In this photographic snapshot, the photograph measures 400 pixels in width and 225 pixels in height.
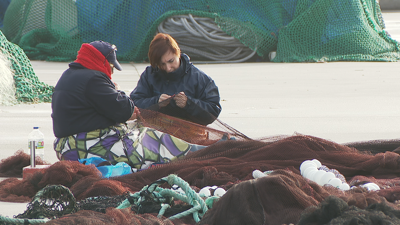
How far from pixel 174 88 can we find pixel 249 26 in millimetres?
9851

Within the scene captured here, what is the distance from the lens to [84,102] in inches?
182

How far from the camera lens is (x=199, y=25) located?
1511 cm

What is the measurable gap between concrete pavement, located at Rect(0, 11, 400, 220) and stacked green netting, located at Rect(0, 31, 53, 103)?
0.39m

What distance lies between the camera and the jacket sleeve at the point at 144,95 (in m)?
5.56

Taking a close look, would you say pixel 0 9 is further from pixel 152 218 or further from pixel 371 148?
pixel 152 218

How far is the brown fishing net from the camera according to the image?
8.48 ft

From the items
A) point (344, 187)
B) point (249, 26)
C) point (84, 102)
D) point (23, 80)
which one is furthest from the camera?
point (249, 26)

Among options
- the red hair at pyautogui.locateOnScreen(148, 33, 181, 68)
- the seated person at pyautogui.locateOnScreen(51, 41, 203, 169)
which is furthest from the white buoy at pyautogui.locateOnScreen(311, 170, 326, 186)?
the red hair at pyautogui.locateOnScreen(148, 33, 181, 68)

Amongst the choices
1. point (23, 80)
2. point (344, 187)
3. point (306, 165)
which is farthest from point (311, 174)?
point (23, 80)

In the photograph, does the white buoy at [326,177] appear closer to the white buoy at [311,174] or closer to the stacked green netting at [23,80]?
the white buoy at [311,174]

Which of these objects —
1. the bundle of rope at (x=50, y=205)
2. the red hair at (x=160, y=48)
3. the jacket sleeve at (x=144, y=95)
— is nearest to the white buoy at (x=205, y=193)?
the bundle of rope at (x=50, y=205)

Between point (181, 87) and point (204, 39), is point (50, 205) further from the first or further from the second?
point (204, 39)

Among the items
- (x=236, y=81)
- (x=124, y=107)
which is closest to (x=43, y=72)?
(x=236, y=81)

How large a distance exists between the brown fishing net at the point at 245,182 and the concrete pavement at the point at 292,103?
51 cm
